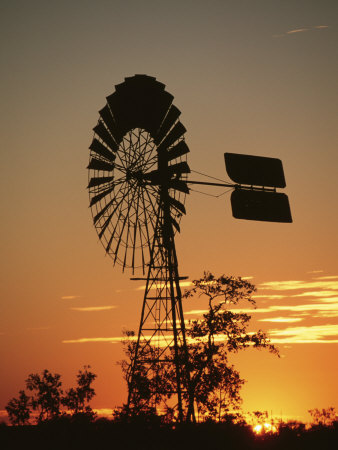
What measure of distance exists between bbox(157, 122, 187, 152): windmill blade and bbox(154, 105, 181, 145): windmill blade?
18 cm

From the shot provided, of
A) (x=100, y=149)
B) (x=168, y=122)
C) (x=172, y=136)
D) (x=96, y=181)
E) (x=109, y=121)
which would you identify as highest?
(x=109, y=121)

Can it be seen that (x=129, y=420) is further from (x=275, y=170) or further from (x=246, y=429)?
(x=275, y=170)

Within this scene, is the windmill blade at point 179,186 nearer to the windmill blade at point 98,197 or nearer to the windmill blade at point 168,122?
the windmill blade at point 168,122

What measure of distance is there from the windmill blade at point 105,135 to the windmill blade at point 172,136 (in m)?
1.85

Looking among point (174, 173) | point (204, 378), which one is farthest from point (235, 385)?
Result: point (174, 173)

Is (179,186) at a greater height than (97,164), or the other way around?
(97,164)

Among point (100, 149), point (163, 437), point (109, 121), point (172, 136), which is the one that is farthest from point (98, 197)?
point (163, 437)

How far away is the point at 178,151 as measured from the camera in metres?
20.5

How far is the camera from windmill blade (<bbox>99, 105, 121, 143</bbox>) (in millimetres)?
21766

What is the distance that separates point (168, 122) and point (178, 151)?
1258 mm

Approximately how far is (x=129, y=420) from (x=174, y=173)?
28.4 feet

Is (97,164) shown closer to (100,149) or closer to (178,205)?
(100,149)

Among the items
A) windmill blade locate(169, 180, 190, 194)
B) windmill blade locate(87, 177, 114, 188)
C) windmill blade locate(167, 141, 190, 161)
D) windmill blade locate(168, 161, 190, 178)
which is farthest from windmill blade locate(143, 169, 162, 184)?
windmill blade locate(87, 177, 114, 188)

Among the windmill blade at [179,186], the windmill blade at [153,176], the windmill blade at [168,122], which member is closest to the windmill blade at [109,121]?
the windmill blade at [168,122]
